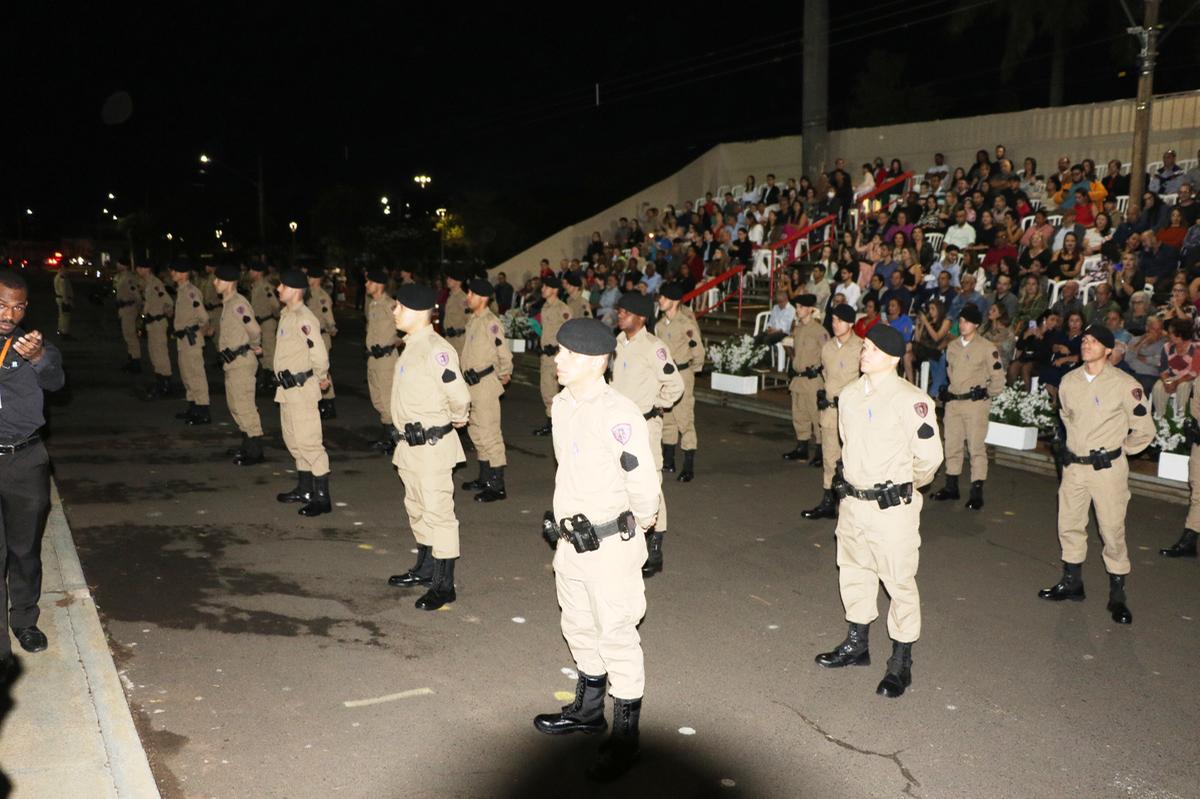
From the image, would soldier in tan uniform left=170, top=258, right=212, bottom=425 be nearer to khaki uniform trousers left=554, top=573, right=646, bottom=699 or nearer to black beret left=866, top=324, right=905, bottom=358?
khaki uniform trousers left=554, top=573, right=646, bottom=699

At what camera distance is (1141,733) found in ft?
16.1

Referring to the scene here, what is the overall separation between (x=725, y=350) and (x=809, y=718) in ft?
37.3

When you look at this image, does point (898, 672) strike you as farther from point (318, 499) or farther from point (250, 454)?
point (250, 454)

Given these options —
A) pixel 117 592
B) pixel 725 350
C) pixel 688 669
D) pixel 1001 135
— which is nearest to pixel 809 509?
pixel 688 669

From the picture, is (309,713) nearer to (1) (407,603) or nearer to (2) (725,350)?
(1) (407,603)

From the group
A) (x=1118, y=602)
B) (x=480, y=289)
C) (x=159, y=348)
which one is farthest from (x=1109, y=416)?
(x=159, y=348)

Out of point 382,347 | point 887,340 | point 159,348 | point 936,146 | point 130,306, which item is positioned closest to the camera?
point 887,340

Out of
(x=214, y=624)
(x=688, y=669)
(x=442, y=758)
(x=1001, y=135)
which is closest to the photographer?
(x=442, y=758)

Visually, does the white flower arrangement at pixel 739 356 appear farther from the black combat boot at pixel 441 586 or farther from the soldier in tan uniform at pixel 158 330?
the black combat boot at pixel 441 586

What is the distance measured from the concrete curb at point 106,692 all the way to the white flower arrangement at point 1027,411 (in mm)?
9598

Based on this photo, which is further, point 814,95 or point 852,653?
point 814,95

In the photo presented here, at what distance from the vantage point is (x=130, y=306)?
17688 millimetres

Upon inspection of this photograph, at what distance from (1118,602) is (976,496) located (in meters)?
2.88

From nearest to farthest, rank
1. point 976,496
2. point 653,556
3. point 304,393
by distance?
point 653,556 < point 304,393 < point 976,496
